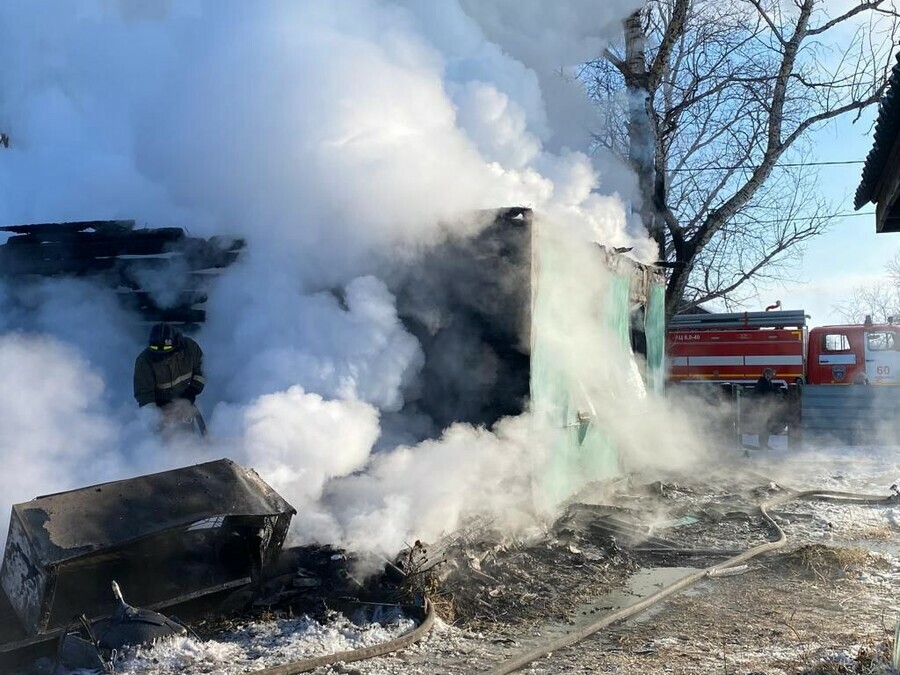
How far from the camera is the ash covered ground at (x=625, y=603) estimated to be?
4.12 metres

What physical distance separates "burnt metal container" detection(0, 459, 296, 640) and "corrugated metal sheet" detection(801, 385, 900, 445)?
13.4 metres

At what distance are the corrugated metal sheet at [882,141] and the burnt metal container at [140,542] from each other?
4.27 metres

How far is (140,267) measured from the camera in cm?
776

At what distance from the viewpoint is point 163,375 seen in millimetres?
6621

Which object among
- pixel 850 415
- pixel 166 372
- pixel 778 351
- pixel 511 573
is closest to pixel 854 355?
pixel 778 351

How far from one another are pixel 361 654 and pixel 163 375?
3363 millimetres

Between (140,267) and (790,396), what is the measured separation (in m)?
12.5

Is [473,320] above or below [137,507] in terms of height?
above

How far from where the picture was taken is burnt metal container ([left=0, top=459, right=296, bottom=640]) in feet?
13.5

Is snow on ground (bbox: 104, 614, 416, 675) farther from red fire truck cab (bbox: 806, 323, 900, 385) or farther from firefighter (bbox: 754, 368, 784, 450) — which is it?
red fire truck cab (bbox: 806, 323, 900, 385)

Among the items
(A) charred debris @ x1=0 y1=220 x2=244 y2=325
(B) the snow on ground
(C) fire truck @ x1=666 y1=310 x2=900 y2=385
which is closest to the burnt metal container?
(B) the snow on ground

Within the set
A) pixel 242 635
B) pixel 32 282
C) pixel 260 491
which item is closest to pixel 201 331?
pixel 32 282

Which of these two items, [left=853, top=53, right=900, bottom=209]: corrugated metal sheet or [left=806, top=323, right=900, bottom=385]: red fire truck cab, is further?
[left=806, top=323, right=900, bottom=385]: red fire truck cab

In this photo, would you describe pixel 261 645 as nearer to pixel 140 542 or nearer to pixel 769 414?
pixel 140 542
